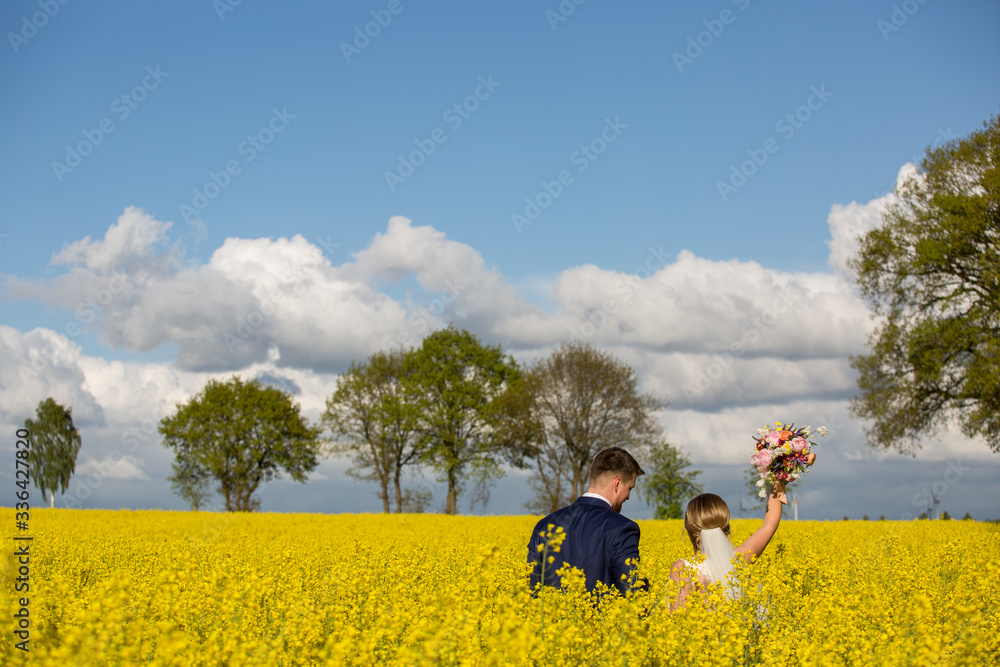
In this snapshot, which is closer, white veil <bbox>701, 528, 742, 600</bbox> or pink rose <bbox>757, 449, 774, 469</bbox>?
white veil <bbox>701, 528, 742, 600</bbox>

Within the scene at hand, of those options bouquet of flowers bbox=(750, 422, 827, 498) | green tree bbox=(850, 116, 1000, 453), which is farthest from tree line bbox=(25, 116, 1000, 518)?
bouquet of flowers bbox=(750, 422, 827, 498)

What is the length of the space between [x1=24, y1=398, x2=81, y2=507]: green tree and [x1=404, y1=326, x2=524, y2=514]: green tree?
970 inches

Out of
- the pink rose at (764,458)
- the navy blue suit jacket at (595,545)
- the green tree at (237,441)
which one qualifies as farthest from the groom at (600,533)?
the green tree at (237,441)

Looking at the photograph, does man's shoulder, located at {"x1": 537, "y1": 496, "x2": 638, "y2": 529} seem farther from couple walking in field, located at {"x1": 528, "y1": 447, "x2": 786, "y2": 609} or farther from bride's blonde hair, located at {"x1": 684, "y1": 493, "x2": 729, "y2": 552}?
bride's blonde hair, located at {"x1": 684, "y1": 493, "x2": 729, "y2": 552}

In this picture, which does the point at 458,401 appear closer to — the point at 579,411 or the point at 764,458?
the point at 579,411

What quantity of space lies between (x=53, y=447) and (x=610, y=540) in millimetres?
54017

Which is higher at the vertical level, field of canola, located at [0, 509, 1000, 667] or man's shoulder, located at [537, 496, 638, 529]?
man's shoulder, located at [537, 496, 638, 529]

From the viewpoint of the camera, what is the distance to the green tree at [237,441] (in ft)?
152

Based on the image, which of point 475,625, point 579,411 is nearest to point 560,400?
point 579,411

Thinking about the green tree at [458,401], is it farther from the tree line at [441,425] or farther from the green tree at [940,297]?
the green tree at [940,297]

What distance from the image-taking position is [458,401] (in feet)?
141

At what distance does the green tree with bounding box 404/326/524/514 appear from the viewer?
41.8 metres

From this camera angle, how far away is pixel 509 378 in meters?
44.9

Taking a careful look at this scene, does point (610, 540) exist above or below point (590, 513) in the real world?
below
